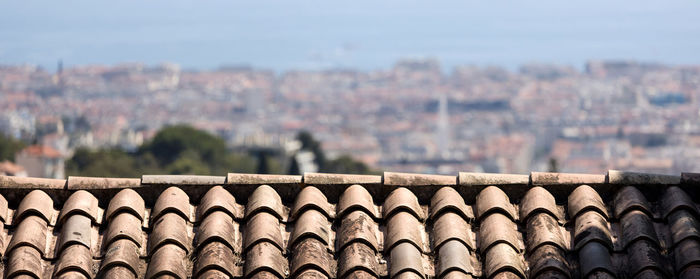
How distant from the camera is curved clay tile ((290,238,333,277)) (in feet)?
9.56

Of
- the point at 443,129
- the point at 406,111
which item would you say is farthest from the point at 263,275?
the point at 406,111

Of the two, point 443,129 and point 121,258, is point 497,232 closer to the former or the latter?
point 121,258

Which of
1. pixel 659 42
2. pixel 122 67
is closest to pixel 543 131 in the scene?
pixel 122 67

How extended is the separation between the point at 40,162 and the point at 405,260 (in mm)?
42981

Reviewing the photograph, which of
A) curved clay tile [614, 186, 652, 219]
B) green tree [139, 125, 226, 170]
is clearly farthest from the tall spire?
curved clay tile [614, 186, 652, 219]

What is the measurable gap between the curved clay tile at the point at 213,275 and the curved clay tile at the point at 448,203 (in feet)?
1.70

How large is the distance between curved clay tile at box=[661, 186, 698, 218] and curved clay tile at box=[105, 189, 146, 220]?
3.85ft

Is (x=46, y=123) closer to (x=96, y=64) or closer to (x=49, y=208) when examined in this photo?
(x=96, y=64)

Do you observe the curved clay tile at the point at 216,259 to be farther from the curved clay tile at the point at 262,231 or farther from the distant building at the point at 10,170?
the distant building at the point at 10,170

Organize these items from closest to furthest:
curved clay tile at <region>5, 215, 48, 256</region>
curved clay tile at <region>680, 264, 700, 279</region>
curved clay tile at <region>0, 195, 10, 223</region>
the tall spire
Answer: curved clay tile at <region>680, 264, 700, 279</region>
curved clay tile at <region>5, 215, 48, 256</region>
curved clay tile at <region>0, 195, 10, 223</region>
the tall spire

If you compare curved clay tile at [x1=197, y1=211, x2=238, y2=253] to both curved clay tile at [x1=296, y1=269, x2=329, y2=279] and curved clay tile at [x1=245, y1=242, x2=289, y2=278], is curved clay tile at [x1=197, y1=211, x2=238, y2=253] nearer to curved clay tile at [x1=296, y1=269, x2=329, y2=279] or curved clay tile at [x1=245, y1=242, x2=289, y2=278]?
curved clay tile at [x1=245, y1=242, x2=289, y2=278]

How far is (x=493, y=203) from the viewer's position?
314 cm

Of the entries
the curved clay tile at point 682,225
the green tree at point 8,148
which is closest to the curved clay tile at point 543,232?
the curved clay tile at point 682,225

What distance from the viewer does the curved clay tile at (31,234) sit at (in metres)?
2.96
